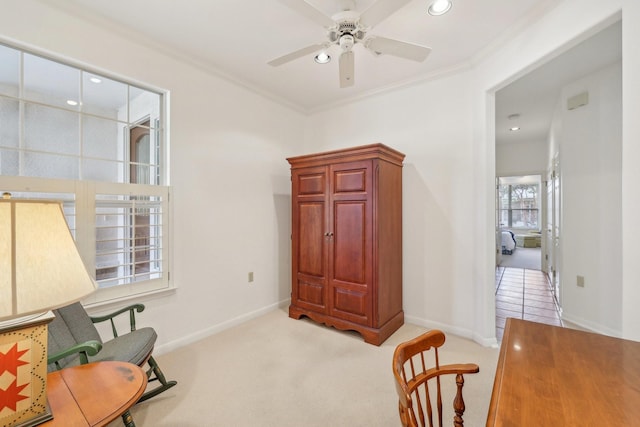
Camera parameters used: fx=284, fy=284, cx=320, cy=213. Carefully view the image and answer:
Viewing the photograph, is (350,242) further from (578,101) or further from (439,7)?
(578,101)

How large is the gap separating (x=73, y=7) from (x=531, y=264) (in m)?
8.37

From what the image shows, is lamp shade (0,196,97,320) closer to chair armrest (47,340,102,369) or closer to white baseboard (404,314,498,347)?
chair armrest (47,340,102,369)

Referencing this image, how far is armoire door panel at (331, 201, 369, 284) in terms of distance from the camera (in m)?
2.76

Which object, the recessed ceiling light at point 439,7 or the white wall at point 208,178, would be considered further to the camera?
the white wall at point 208,178

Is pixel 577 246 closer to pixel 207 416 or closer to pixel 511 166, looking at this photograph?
pixel 511 166

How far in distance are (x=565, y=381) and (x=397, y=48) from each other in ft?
6.28

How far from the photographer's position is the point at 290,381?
210 cm

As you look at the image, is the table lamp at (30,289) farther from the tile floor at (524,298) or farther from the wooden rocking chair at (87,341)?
the tile floor at (524,298)

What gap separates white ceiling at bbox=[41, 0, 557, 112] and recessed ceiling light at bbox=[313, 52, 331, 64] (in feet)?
0.30

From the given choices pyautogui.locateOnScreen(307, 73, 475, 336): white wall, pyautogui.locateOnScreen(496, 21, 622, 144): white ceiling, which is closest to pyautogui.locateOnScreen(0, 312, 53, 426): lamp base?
pyautogui.locateOnScreen(307, 73, 475, 336): white wall

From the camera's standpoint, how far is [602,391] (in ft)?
2.69

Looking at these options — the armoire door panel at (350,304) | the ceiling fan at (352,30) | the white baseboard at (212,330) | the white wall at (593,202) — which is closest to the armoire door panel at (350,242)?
the armoire door panel at (350,304)

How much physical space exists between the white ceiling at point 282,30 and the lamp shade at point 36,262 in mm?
1889

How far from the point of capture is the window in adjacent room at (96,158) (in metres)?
1.88
